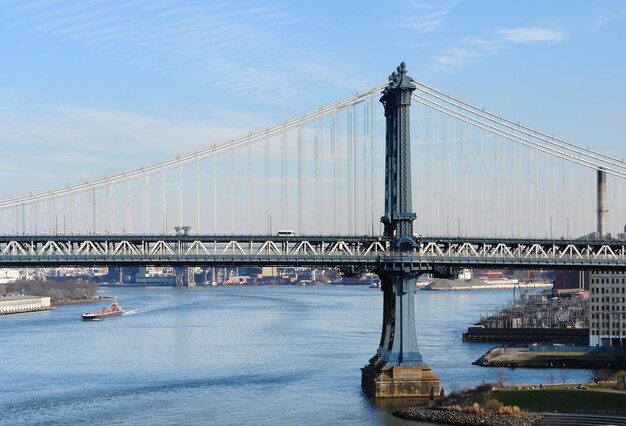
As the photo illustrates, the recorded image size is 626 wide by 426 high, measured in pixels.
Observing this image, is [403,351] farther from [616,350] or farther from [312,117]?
[616,350]

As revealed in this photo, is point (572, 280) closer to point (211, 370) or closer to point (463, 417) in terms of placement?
point (211, 370)

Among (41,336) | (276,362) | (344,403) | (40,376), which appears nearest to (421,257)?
(344,403)

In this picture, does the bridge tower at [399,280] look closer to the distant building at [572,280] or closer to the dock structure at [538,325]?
the dock structure at [538,325]

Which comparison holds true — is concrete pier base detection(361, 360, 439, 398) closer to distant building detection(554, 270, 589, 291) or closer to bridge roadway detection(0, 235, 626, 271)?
bridge roadway detection(0, 235, 626, 271)

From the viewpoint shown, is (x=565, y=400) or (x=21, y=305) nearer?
(x=565, y=400)

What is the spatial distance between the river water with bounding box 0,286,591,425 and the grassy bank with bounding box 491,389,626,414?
626 cm

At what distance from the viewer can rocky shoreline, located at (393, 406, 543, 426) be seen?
48.2 m

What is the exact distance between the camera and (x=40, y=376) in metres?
67.1

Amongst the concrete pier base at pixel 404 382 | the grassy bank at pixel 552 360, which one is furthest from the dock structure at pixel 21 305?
the concrete pier base at pixel 404 382

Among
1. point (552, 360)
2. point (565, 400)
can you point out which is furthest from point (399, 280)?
point (552, 360)

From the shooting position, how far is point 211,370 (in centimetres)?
6994

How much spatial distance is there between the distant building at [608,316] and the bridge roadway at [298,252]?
2531 centimetres

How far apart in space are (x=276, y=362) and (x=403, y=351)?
56.3 feet

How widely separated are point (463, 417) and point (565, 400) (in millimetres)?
5408
